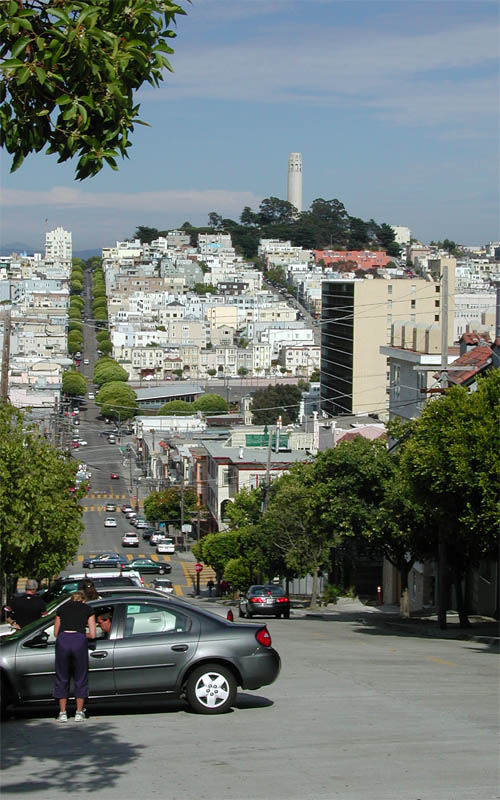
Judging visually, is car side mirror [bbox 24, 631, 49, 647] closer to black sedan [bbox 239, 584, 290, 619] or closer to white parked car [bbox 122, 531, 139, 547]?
black sedan [bbox 239, 584, 290, 619]

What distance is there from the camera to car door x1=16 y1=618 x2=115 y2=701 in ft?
38.3

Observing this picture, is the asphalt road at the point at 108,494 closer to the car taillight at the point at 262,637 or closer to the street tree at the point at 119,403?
the street tree at the point at 119,403

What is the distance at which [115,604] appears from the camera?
1208cm

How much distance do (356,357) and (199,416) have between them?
44246 millimetres

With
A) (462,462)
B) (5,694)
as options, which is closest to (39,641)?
(5,694)

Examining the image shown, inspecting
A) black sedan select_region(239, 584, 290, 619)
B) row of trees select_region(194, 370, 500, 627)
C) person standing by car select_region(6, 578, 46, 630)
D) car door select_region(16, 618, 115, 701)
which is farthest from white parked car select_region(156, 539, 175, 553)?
car door select_region(16, 618, 115, 701)

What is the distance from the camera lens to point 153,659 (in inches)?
462

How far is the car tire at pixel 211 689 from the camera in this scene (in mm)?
11781

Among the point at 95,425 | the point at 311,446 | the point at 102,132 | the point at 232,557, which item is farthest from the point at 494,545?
the point at 95,425

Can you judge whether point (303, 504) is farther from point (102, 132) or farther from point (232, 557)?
point (102, 132)

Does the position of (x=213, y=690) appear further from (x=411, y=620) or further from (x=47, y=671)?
(x=411, y=620)

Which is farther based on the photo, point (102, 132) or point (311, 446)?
point (311, 446)

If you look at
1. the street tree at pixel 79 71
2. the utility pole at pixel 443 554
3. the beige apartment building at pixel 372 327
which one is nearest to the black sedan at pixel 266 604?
the utility pole at pixel 443 554

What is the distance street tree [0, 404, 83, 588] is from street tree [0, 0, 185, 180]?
67.0ft
